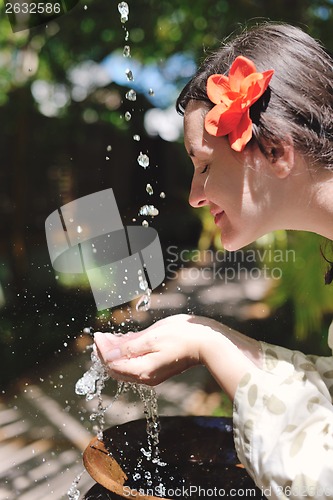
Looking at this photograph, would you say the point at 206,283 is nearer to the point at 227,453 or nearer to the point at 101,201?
the point at 101,201

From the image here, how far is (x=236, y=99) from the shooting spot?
797mm

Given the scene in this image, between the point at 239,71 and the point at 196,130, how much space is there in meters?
0.10

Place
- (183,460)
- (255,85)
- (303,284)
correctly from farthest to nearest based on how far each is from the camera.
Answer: (303,284), (183,460), (255,85)

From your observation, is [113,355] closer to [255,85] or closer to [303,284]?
[255,85]

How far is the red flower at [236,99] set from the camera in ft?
2.57

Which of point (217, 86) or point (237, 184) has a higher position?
point (217, 86)

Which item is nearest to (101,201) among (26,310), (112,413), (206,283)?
(112,413)

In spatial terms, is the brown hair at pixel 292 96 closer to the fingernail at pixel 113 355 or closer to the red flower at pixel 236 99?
the red flower at pixel 236 99

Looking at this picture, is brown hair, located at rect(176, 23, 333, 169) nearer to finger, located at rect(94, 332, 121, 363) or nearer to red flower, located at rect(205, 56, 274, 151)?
red flower, located at rect(205, 56, 274, 151)

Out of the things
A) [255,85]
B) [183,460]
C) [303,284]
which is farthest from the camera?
[303,284]

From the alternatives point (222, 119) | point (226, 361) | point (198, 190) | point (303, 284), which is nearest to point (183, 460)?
point (226, 361)

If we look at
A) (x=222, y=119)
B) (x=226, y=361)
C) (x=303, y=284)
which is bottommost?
(x=303, y=284)

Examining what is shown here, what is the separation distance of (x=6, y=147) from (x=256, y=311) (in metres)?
1.28

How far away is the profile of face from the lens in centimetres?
82
